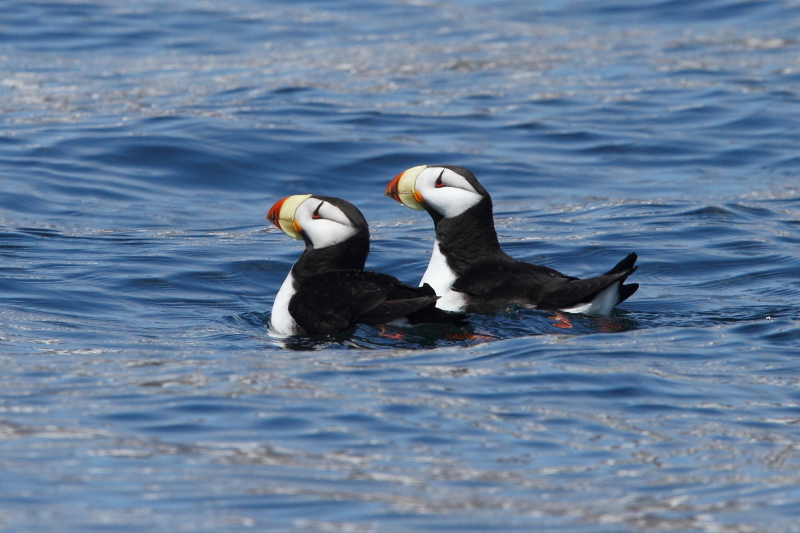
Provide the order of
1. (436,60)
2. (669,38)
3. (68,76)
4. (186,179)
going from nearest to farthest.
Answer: (186,179)
(68,76)
(436,60)
(669,38)

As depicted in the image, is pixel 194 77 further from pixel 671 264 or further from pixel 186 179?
pixel 671 264

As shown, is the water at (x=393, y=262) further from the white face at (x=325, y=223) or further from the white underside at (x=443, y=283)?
the white face at (x=325, y=223)

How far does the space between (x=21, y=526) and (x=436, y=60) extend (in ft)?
44.9

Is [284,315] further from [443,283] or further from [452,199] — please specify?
[452,199]

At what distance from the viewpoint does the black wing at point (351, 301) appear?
615 centimetres

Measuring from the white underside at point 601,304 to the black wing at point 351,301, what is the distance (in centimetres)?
87

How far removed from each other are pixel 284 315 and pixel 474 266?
3.88 feet

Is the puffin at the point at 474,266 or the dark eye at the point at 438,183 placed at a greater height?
the dark eye at the point at 438,183

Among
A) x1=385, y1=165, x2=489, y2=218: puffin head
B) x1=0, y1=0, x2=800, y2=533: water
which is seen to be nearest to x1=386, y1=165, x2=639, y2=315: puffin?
x1=385, y1=165, x2=489, y2=218: puffin head

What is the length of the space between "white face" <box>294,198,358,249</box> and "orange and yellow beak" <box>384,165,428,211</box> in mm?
520

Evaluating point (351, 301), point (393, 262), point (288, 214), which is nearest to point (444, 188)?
point (288, 214)

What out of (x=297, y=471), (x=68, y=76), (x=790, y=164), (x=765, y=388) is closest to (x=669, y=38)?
(x=790, y=164)

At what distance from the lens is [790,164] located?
1220 centimetres

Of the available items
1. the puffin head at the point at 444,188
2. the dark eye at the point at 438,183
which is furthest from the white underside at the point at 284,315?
the dark eye at the point at 438,183
